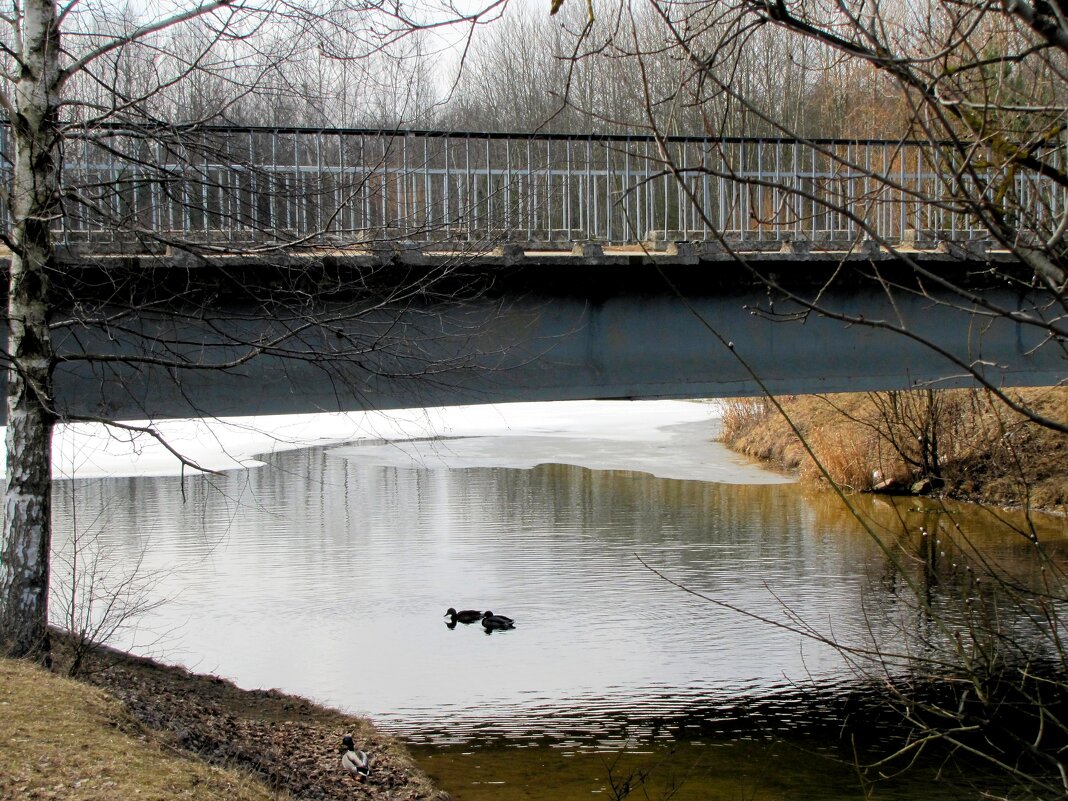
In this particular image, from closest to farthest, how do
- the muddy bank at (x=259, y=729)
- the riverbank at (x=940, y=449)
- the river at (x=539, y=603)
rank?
1. the muddy bank at (x=259, y=729)
2. the river at (x=539, y=603)
3. the riverbank at (x=940, y=449)

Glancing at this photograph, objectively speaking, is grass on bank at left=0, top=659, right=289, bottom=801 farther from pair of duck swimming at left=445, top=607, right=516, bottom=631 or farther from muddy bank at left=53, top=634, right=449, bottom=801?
pair of duck swimming at left=445, top=607, right=516, bottom=631

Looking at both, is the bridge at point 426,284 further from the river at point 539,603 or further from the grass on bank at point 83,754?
the grass on bank at point 83,754

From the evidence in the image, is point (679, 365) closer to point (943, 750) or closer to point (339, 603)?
point (943, 750)

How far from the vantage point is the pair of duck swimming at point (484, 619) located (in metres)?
15.7

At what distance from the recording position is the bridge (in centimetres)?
941

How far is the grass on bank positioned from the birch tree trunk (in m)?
0.57

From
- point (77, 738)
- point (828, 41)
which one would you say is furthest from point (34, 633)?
point (828, 41)

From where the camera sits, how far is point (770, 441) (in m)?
33.7

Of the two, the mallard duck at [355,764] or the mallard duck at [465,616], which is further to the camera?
the mallard duck at [465,616]

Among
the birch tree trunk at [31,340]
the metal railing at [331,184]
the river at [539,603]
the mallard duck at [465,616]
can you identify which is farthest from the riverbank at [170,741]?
the mallard duck at [465,616]

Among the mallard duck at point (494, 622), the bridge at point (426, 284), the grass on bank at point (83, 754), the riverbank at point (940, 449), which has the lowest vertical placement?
the mallard duck at point (494, 622)

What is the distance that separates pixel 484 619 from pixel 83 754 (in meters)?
9.07

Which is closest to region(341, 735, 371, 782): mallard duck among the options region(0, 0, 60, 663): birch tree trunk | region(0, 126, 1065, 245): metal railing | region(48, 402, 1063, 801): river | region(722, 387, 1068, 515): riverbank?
region(48, 402, 1063, 801): river

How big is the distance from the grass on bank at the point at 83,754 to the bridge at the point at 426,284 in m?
2.41
